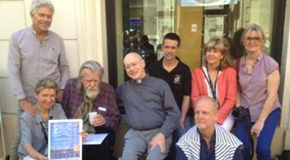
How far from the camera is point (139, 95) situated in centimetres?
281

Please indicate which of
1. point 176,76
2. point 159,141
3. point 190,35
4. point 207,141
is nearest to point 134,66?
point 176,76

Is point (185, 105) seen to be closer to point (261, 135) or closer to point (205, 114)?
point (261, 135)

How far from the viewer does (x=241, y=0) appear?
3.87 metres

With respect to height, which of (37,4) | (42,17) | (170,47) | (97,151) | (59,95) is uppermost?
(37,4)

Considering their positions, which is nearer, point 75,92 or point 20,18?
point 75,92

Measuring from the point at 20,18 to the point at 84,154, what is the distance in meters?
1.85

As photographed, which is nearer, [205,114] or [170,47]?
[205,114]

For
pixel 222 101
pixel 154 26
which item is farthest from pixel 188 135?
pixel 154 26

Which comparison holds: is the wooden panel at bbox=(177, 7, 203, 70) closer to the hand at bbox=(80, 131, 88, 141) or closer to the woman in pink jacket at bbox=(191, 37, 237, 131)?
the woman in pink jacket at bbox=(191, 37, 237, 131)

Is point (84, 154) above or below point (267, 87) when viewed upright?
below

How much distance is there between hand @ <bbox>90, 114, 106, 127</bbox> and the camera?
2.81 m

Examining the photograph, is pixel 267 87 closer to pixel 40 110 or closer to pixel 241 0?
pixel 241 0

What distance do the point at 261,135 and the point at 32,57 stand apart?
2454 mm

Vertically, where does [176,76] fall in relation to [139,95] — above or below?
above
